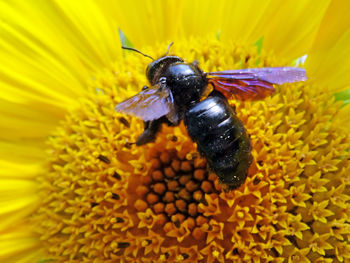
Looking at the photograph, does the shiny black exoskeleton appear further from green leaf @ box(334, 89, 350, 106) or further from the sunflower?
green leaf @ box(334, 89, 350, 106)

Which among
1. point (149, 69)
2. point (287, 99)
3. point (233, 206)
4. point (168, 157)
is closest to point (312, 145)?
point (287, 99)

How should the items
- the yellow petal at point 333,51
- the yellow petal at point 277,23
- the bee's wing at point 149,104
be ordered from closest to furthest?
the bee's wing at point 149,104 < the yellow petal at point 333,51 < the yellow petal at point 277,23

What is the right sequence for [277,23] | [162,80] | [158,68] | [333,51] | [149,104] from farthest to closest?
[277,23] < [333,51] < [158,68] < [162,80] < [149,104]

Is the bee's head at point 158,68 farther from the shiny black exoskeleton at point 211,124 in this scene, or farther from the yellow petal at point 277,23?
the yellow petal at point 277,23

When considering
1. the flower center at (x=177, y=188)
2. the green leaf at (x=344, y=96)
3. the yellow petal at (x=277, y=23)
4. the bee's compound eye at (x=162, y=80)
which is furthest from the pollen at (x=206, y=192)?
the bee's compound eye at (x=162, y=80)

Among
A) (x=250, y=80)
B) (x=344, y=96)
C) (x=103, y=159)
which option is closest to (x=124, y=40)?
(x=103, y=159)

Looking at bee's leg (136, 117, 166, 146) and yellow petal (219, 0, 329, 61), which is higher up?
yellow petal (219, 0, 329, 61)

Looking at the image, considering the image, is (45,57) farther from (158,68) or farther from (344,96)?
(344,96)

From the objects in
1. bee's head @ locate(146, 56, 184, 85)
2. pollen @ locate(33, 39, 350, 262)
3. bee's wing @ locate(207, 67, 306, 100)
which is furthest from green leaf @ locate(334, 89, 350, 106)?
bee's head @ locate(146, 56, 184, 85)
